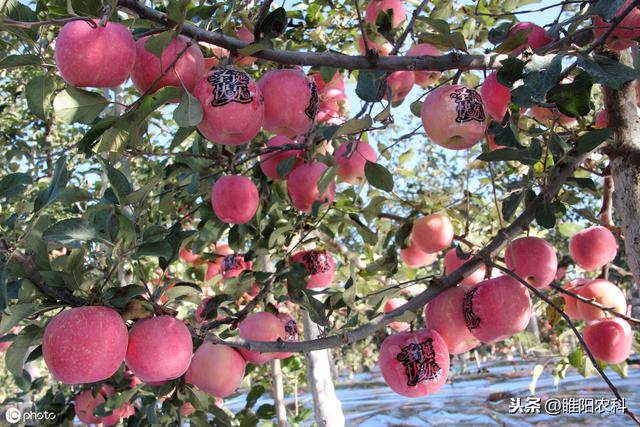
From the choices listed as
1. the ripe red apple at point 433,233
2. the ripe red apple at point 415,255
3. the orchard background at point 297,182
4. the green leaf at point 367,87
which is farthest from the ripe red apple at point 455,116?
the ripe red apple at point 415,255

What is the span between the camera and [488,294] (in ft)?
3.67

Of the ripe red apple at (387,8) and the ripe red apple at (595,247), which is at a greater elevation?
the ripe red apple at (387,8)

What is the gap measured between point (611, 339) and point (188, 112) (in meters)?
1.29

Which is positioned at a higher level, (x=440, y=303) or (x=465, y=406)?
(x=440, y=303)

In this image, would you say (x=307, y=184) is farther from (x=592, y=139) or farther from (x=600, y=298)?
(x=600, y=298)

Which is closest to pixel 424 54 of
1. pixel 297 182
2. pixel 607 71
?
pixel 297 182

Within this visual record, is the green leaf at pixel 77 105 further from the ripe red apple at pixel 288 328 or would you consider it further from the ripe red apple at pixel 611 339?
the ripe red apple at pixel 611 339

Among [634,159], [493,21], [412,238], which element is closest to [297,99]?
[634,159]

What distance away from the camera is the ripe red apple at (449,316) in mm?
1175

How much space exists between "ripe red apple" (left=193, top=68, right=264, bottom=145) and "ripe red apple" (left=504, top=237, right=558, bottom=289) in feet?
2.37

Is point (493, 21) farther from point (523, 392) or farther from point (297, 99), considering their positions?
point (523, 392)

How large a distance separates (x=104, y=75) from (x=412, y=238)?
116cm

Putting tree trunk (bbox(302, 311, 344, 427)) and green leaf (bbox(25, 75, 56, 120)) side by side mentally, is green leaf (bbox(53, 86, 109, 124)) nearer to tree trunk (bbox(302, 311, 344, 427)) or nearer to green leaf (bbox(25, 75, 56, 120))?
green leaf (bbox(25, 75, 56, 120))

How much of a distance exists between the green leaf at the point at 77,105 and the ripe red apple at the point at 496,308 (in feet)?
2.69
